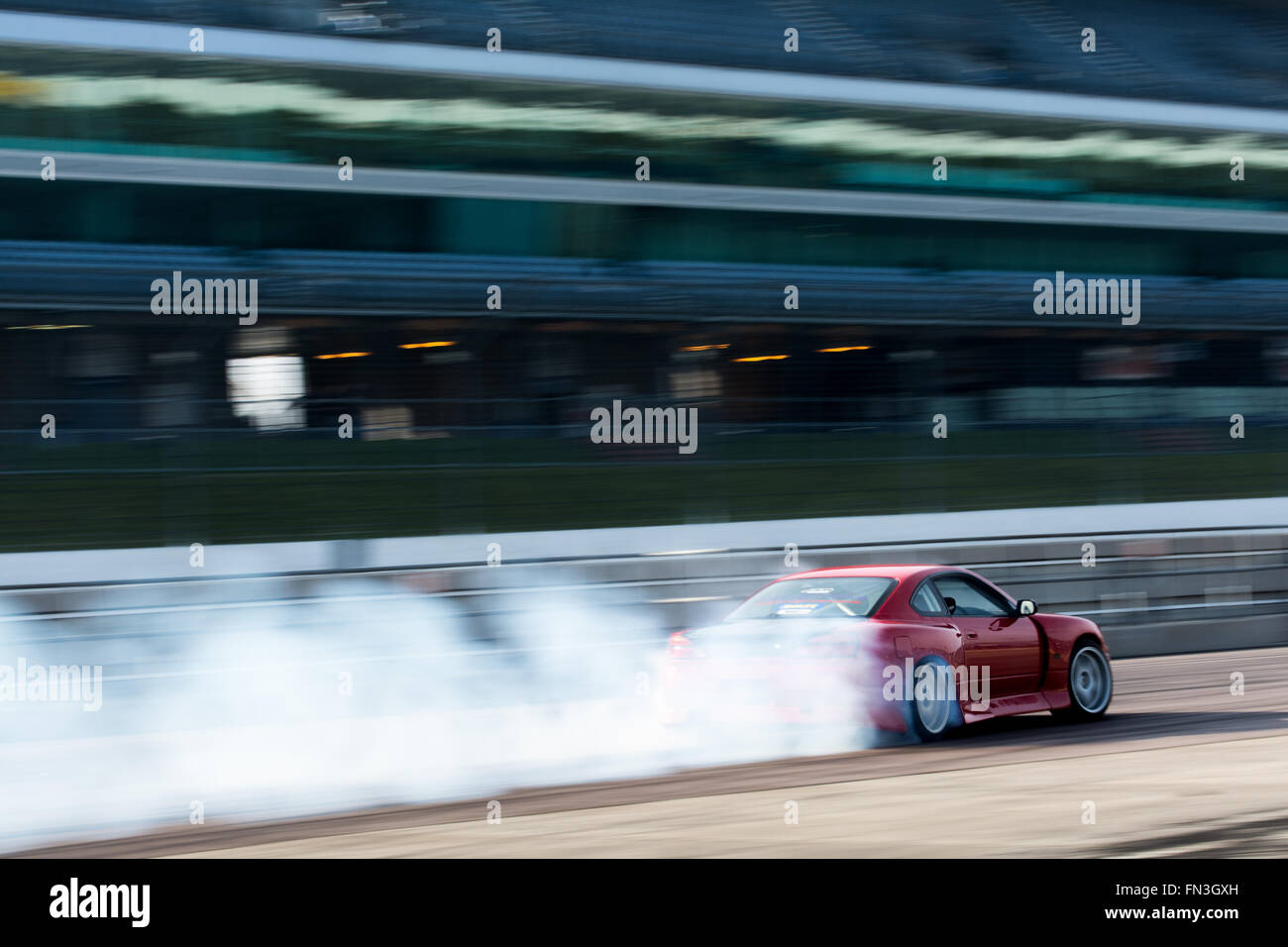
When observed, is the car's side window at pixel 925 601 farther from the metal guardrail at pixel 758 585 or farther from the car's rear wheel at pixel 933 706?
the metal guardrail at pixel 758 585

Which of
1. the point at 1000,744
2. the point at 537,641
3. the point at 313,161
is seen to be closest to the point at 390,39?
the point at 313,161

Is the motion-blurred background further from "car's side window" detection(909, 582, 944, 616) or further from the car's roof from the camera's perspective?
"car's side window" detection(909, 582, 944, 616)

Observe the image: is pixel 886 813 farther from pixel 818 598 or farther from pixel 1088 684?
pixel 1088 684

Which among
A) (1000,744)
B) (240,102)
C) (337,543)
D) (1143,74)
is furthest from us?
(1143,74)

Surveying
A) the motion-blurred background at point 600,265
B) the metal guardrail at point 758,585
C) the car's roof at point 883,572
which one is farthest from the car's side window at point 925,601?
the motion-blurred background at point 600,265

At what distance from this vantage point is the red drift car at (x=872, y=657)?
869 centimetres

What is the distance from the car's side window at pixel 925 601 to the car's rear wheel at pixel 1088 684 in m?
1.23

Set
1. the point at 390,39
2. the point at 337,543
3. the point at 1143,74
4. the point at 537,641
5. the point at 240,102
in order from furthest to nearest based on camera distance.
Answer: the point at 1143,74, the point at 390,39, the point at 240,102, the point at 337,543, the point at 537,641

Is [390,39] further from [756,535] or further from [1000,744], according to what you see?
[1000,744]

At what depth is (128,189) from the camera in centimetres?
1412

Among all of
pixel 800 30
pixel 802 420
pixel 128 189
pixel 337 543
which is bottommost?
pixel 337 543

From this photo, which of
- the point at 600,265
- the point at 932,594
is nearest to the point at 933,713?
the point at 932,594

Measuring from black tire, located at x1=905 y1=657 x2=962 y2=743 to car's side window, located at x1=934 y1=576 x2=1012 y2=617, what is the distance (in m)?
0.64

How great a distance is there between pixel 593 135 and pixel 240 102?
3.97 metres
